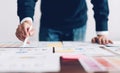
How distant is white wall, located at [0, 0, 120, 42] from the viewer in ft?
8.30

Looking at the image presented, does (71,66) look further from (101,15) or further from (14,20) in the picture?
(14,20)

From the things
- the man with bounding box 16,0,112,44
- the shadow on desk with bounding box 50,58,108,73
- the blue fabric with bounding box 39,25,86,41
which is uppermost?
the man with bounding box 16,0,112,44

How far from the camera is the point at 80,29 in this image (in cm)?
143

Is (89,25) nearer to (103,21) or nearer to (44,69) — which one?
(103,21)

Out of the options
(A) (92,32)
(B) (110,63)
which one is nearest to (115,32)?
(A) (92,32)

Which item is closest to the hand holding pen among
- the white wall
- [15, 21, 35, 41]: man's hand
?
[15, 21, 35, 41]: man's hand

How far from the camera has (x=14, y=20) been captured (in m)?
2.55

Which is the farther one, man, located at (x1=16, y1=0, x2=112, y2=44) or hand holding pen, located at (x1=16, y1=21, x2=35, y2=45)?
man, located at (x1=16, y1=0, x2=112, y2=44)

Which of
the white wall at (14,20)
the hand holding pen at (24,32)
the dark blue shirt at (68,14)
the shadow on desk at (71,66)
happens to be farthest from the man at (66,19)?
the white wall at (14,20)

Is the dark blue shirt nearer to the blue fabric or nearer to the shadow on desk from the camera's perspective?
the blue fabric

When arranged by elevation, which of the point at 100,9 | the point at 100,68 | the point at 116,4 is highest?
the point at 116,4

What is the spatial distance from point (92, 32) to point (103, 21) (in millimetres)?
1318

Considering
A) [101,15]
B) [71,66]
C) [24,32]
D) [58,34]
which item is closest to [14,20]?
[58,34]

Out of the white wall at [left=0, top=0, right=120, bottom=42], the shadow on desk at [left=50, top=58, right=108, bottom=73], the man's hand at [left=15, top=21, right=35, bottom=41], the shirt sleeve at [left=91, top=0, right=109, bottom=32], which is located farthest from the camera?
the white wall at [left=0, top=0, right=120, bottom=42]
